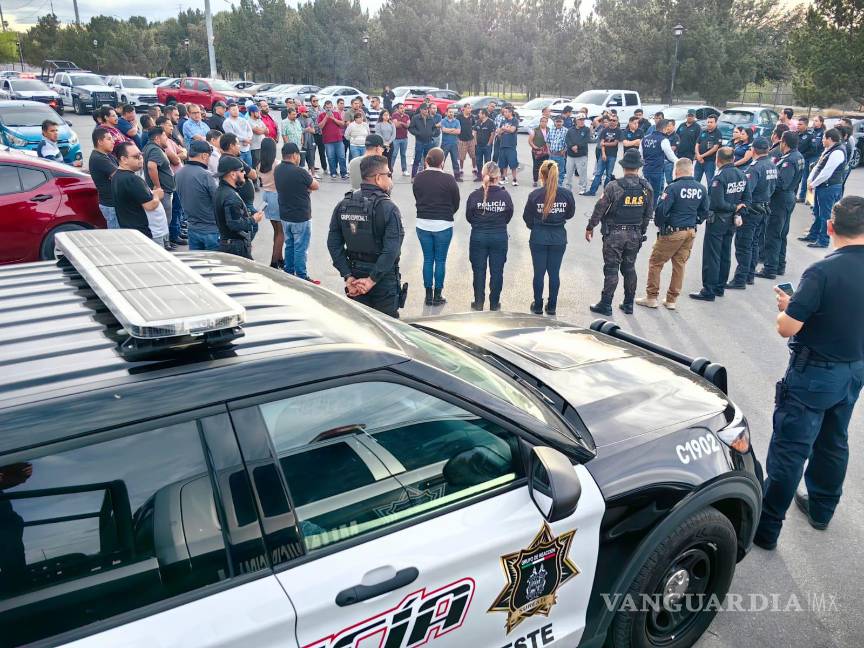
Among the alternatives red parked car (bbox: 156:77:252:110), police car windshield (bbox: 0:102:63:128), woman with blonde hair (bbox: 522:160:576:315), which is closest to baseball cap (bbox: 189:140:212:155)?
woman with blonde hair (bbox: 522:160:576:315)

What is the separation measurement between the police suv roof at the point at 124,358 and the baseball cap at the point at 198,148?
452 centimetres

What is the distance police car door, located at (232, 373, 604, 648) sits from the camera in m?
1.85

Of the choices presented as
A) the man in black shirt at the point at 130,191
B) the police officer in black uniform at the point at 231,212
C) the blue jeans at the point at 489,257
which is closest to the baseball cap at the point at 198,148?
the police officer in black uniform at the point at 231,212

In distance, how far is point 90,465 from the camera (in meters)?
1.61

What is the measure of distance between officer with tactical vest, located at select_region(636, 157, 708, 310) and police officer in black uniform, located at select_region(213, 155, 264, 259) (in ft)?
15.4

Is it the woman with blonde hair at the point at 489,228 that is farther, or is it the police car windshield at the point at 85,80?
the police car windshield at the point at 85,80

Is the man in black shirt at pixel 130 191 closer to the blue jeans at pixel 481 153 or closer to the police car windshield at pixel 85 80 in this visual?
the blue jeans at pixel 481 153

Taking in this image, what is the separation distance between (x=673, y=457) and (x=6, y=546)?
2.39 metres

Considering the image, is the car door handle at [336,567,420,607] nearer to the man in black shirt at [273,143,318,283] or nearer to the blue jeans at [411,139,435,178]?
the man in black shirt at [273,143,318,283]

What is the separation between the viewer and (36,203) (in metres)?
7.41

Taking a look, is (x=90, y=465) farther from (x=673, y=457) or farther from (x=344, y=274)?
(x=344, y=274)

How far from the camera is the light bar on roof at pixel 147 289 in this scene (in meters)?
1.76

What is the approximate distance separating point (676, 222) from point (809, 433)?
4.34m

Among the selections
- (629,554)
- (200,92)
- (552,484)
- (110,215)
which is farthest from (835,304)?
(200,92)
